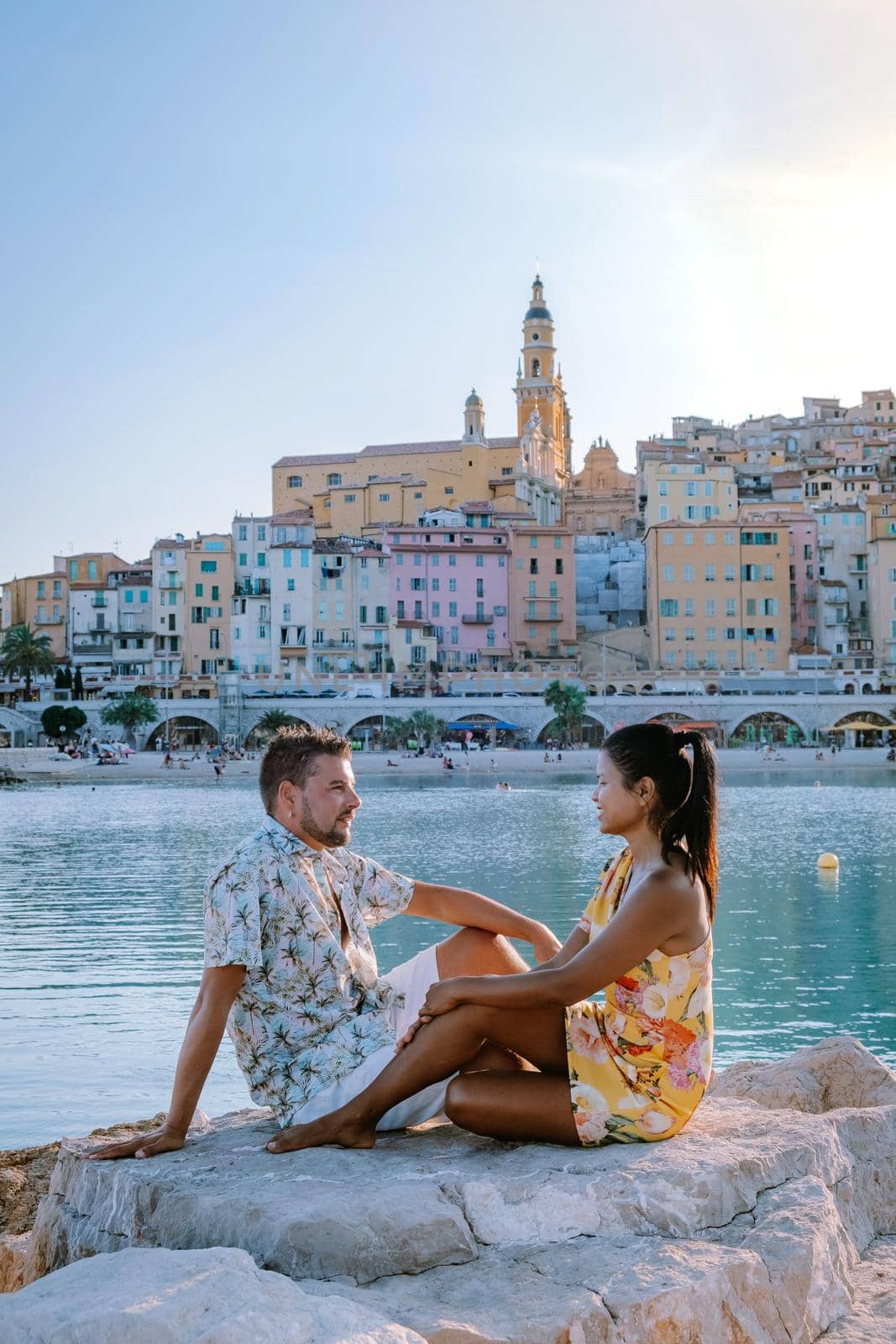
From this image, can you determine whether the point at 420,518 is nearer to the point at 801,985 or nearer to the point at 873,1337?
the point at 801,985

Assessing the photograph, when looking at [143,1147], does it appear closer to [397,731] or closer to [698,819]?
[698,819]

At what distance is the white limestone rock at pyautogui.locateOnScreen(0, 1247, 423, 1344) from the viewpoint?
2520mm

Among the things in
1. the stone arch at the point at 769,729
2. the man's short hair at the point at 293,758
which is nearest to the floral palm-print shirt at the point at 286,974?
the man's short hair at the point at 293,758

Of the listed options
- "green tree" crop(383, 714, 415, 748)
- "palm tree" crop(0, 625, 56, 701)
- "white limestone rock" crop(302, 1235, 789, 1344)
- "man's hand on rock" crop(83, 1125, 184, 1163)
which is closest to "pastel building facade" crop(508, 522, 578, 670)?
"green tree" crop(383, 714, 415, 748)

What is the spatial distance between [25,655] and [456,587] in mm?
22221

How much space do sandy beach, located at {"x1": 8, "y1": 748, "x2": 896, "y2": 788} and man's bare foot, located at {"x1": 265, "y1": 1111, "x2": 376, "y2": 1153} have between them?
1973 inches

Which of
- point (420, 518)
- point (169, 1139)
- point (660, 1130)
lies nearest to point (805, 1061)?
point (660, 1130)

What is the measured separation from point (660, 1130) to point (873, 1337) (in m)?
0.74

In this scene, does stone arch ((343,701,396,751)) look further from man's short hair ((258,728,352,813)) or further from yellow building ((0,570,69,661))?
man's short hair ((258,728,352,813))

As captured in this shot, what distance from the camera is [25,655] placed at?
7094 centimetres

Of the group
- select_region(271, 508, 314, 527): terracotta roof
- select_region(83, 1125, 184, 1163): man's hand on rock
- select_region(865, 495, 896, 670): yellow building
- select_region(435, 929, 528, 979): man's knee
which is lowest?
select_region(83, 1125, 184, 1163): man's hand on rock

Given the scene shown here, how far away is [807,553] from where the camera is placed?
7675 centimetres

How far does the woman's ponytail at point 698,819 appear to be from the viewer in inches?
153

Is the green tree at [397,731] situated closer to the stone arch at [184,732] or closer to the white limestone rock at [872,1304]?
the stone arch at [184,732]
